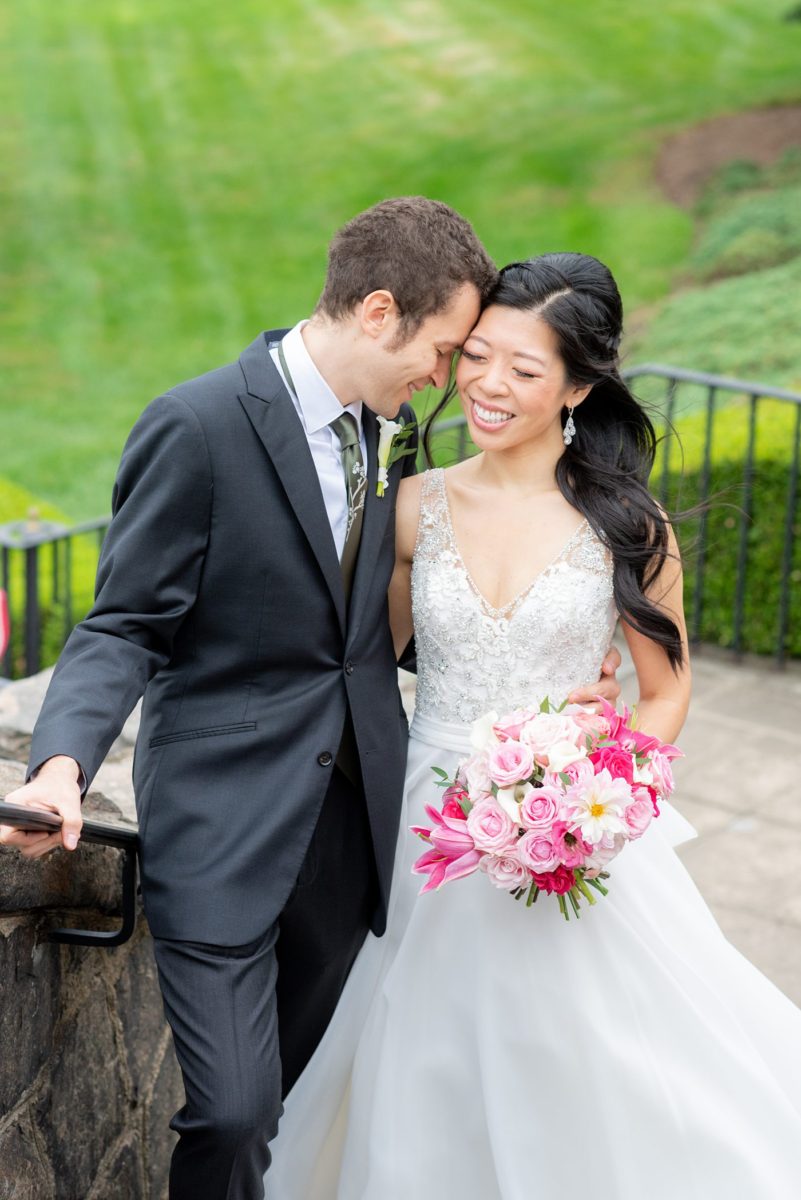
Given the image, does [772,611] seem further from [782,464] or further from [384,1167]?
[384,1167]

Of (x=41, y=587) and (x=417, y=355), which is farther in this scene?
(x=41, y=587)

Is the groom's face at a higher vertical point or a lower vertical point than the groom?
higher

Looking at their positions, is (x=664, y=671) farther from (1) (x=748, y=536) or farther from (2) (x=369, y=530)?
(1) (x=748, y=536)

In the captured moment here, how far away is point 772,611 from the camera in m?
7.03

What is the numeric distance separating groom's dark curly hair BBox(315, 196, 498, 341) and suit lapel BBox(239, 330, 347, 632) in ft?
0.74

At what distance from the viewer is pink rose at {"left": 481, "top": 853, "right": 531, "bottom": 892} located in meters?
2.80

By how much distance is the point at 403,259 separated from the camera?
2926mm

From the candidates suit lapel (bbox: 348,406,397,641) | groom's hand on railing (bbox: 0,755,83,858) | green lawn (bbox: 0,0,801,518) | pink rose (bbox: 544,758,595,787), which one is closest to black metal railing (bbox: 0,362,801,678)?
suit lapel (bbox: 348,406,397,641)

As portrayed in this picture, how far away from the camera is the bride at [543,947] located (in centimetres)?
300

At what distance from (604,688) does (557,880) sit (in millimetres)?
628

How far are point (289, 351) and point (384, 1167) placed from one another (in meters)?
1.65

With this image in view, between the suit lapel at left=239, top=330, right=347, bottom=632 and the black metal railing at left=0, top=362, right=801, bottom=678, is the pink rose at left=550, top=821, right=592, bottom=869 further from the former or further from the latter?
the black metal railing at left=0, top=362, right=801, bottom=678

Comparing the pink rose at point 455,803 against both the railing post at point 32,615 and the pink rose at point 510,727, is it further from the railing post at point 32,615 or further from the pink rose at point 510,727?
the railing post at point 32,615

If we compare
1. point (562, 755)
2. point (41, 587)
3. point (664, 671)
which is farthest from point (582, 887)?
point (41, 587)
